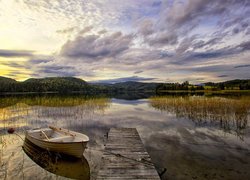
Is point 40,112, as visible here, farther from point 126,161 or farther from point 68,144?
point 126,161

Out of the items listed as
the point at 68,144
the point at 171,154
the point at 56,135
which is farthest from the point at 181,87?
the point at 68,144

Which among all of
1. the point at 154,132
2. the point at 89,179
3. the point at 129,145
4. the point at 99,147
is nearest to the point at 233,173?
the point at 129,145

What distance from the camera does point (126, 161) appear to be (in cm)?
884

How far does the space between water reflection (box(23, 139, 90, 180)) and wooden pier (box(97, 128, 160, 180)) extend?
1455 mm

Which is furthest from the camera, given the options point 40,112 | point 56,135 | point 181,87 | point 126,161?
point 181,87

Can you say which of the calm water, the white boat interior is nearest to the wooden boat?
the white boat interior

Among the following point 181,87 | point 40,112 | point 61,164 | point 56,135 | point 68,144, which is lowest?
point 61,164

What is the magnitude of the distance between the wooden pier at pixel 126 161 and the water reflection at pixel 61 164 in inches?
57.3

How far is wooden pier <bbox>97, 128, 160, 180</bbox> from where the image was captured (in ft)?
24.5

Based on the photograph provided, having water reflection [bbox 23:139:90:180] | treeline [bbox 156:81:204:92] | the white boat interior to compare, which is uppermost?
treeline [bbox 156:81:204:92]

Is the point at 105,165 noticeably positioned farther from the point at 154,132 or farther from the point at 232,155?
the point at 154,132

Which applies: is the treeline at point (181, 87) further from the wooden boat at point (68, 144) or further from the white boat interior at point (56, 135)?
the wooden boat at point (68, 144)

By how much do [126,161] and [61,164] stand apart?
4073 mm

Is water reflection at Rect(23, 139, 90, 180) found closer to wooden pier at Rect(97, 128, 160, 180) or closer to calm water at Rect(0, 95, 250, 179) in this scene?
calm water at Rect(0, 95, 250, 179)
